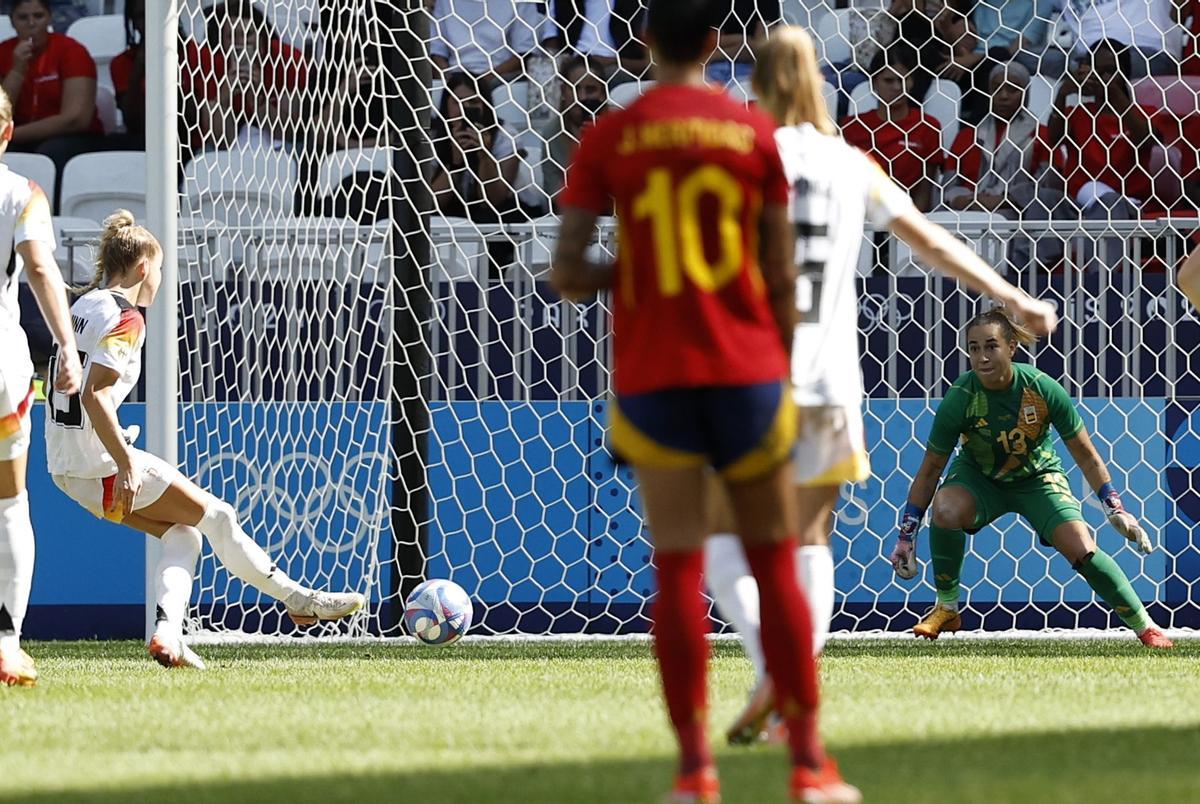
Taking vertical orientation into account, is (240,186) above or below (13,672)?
above

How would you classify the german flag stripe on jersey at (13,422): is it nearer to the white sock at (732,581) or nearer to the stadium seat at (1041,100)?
the white sock at (732,581)

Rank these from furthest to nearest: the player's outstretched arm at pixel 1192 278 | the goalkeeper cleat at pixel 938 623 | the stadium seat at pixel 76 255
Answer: the stadium seat at pixel 76 255 < the goalkeeper cleat at pixel 938 623 < the player's outstretched arm at pixel 1192 278

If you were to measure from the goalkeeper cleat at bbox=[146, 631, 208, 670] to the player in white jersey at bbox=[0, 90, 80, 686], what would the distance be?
61cm

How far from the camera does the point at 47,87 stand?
1065cm

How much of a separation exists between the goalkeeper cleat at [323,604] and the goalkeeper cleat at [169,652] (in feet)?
1.37

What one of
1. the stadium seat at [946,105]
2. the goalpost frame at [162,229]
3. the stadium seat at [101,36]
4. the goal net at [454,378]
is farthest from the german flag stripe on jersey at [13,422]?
the stadium seat at [101,36]

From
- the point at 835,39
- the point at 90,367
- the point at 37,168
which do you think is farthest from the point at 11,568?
the point at 37,168

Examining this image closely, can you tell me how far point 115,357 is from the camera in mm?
5652

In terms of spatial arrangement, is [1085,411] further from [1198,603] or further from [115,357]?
[115,357]

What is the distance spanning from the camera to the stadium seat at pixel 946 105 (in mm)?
A: 8688

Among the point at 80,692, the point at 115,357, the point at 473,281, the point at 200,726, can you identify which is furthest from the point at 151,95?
the point at 200,726

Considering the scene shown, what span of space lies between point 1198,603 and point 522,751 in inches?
195

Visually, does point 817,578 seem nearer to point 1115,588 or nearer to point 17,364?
point 17,364

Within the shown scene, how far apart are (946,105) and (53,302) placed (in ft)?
16.4
